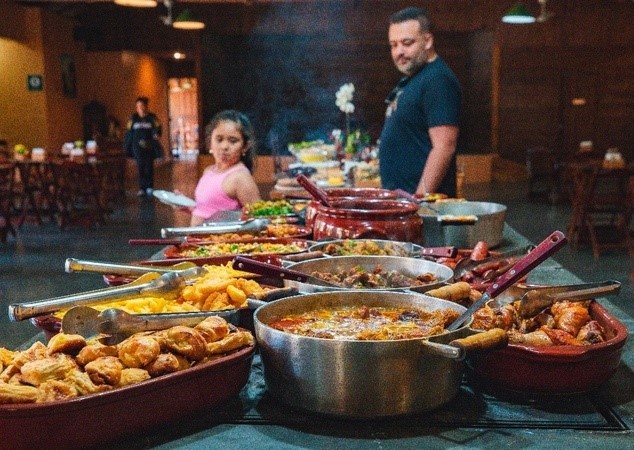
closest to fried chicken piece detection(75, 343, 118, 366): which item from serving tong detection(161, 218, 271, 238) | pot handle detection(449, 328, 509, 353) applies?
pot handle detection(449, 328, 509, 353)

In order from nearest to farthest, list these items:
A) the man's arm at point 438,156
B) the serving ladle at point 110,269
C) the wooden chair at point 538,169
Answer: the serving ladle at point 110,269
the man's arm at point 438,156
the wooden chair at point 538,169

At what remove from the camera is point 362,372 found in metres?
1.05

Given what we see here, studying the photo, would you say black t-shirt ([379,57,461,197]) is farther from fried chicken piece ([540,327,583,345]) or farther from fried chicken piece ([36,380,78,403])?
fried chicken piece ([36,380,78,403])

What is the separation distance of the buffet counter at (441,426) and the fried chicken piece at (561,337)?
9cm

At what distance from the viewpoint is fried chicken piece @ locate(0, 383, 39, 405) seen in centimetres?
96

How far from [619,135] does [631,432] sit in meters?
13.5

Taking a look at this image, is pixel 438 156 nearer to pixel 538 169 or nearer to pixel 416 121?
pixel 416 121

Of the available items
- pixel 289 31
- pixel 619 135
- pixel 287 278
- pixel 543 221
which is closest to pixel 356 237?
pixel 287 278

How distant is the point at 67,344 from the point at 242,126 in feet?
8.69

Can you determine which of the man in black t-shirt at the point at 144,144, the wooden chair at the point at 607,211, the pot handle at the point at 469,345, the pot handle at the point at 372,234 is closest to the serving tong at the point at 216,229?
the pot handle at the point at 372,234

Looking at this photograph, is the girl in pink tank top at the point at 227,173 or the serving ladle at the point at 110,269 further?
the girl in pink tank top at the point at 227,173

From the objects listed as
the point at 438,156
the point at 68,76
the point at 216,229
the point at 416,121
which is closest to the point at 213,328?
the point at 216,229

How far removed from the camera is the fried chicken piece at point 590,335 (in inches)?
48.8

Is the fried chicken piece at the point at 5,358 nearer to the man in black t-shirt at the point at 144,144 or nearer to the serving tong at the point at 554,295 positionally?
the serving tong at the point at 554,295
